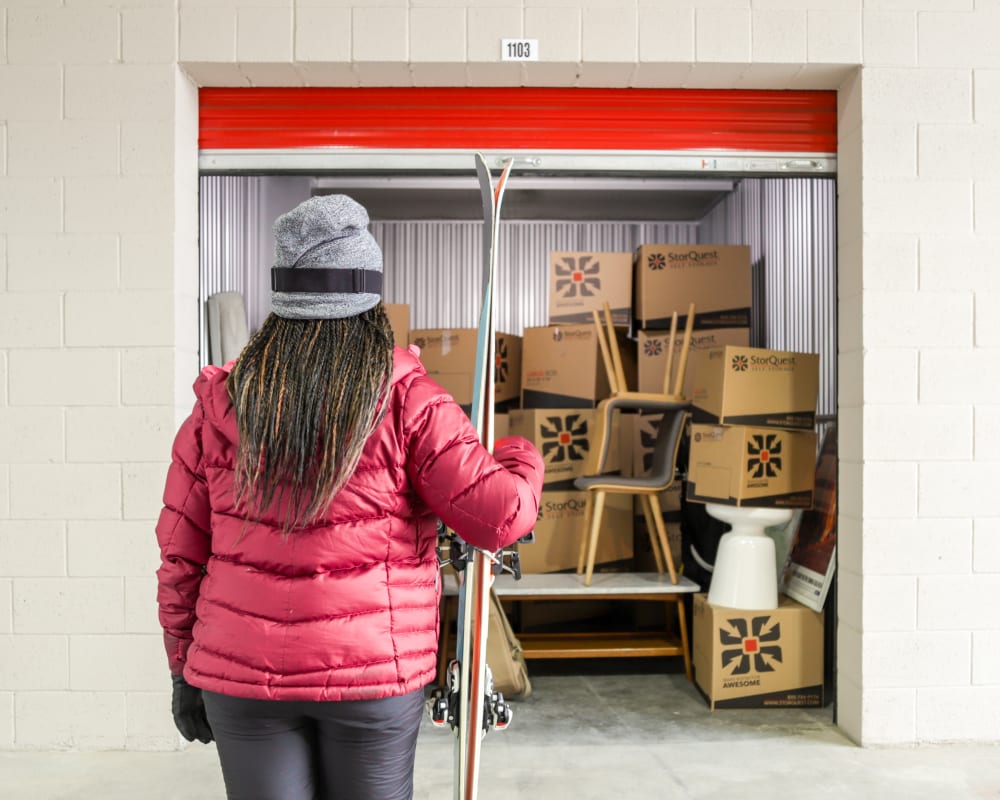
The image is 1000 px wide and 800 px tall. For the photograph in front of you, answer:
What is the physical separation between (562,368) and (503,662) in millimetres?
1632

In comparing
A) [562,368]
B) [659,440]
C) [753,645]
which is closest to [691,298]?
[562,368]

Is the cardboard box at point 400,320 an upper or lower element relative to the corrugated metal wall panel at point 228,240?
lower

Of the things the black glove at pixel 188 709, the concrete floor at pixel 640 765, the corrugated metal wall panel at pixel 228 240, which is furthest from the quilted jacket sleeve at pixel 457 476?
the corrugated metal wall panel at pixel 228 240

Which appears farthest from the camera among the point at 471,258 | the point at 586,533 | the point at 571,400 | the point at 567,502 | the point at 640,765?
the point at 471,258

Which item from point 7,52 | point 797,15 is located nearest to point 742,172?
point 797,15

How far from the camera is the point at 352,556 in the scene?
4.13 ft

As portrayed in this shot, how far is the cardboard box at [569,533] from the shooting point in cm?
427

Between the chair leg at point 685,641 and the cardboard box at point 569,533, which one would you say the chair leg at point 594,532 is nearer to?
the cardboard box at point 569,533

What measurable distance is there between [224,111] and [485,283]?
1863mm

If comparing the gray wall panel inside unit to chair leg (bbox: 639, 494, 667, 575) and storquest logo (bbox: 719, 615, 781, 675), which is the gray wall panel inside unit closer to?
chair leg (bbox: 639, 494, 667, 575)

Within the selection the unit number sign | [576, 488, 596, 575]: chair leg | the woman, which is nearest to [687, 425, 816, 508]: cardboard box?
[576, 488, 596, 575]: chair leg

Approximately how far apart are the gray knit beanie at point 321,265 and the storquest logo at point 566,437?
3.12 m

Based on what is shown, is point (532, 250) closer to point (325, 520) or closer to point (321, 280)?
point (321, 280)

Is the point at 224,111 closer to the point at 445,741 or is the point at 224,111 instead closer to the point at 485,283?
the point at 485,283
